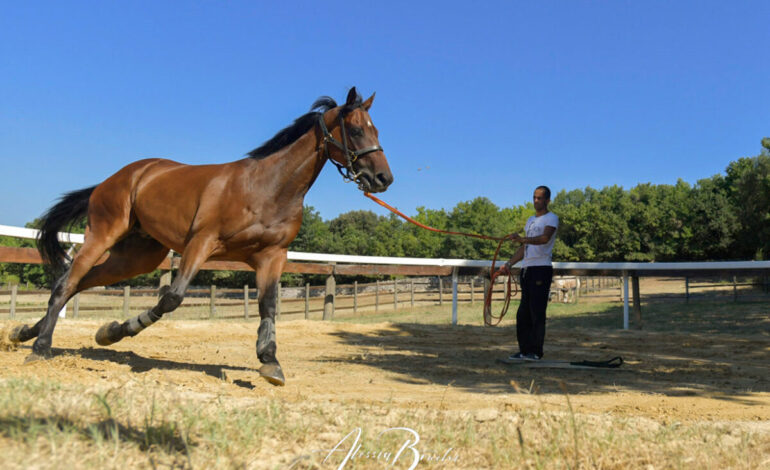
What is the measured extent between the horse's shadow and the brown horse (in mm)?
335

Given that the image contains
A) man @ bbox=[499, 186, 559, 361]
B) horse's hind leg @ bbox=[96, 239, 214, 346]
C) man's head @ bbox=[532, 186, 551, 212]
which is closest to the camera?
horse's hind leg @ bbox=[96, 239, 214, 346]

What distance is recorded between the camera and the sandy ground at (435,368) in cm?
357

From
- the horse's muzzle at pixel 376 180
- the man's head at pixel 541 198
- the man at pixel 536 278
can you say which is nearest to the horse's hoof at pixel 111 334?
the horse's muzzle at pixel 376 180

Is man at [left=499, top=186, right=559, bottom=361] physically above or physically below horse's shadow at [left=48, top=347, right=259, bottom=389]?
above

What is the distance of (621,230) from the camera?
1585 inches

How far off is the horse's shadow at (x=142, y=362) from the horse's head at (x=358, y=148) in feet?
6.29

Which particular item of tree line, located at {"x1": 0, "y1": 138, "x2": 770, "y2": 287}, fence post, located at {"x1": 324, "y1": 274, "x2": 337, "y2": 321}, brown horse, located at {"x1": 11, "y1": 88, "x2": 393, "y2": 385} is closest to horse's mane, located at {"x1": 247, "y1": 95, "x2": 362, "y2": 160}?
brown horse, located at {"x1": 11, "y1": 88, "x2": 393, "y2": 385}

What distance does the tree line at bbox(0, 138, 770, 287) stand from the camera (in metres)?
25.6

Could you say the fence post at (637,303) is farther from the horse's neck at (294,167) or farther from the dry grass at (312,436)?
the horse's neck at (294,167)

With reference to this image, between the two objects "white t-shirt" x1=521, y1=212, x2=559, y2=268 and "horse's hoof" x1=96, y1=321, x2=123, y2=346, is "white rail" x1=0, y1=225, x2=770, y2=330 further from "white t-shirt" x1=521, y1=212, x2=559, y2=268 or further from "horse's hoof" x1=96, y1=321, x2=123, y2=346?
"white t-shirt" x1=521, y1=212, x2=559, y2=268

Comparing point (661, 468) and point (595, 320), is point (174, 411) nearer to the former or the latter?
point (661, 468)

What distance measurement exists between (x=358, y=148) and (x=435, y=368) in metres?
2.42

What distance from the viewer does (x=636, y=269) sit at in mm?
9438

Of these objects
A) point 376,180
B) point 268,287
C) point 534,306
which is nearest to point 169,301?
point 268,287
